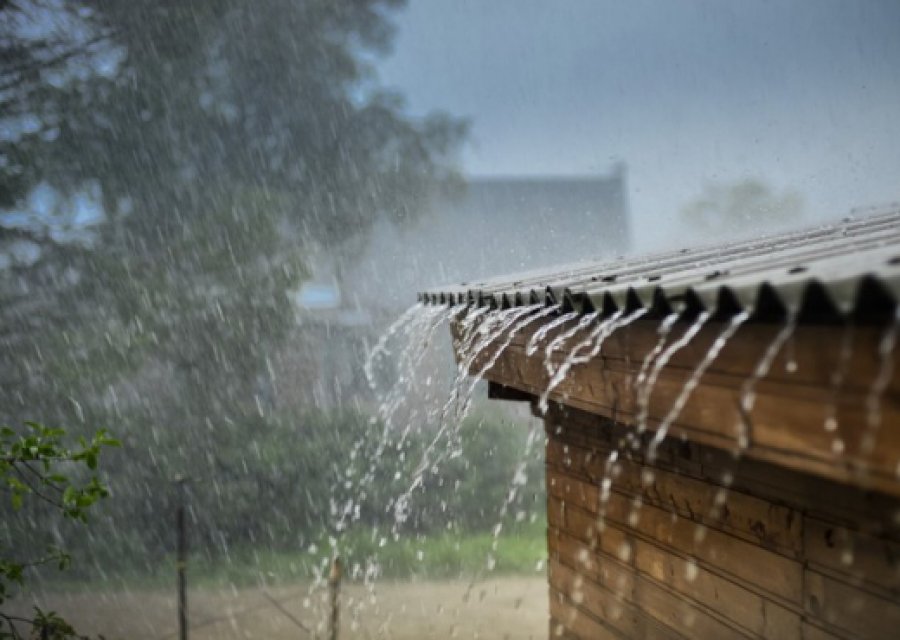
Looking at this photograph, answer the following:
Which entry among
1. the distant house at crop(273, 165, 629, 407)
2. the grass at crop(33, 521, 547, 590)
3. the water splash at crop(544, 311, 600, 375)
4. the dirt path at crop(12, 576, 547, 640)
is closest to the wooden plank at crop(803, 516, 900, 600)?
the water splash at crop(544, 311, 600, 375)

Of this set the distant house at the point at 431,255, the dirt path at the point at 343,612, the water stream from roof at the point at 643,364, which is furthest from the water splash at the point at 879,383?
the distant house at the point at 431,255

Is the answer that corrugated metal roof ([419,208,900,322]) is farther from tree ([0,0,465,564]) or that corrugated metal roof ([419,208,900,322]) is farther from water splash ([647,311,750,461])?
tree ([0,0,465,564])

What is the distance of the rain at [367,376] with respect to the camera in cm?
189

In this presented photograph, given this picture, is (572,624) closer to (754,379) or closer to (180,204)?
(754,379)

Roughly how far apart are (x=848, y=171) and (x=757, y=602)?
42.5m

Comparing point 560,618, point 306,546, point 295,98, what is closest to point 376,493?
point 306,546

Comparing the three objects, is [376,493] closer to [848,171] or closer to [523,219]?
[523,219]

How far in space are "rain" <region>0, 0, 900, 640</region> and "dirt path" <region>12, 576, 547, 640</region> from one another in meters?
0.09

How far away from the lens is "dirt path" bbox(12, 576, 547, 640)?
36.7 ft

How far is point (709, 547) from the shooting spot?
265 centimetres

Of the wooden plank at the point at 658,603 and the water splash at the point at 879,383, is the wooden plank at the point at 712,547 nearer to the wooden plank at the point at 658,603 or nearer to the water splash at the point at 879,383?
the wooden plank at the point at 658,603

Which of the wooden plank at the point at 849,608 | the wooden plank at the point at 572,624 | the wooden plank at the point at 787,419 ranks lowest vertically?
the wooden plank at the point at 572,624

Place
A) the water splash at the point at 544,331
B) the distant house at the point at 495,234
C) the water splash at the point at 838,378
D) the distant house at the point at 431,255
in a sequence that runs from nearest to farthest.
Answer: the water splash at the point at 838,378 → the water splash at the point at 544,331 → the distant house at the point at 431,255 → the distant house at the point at 495,234

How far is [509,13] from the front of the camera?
43.8 meters
